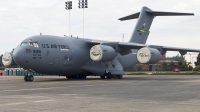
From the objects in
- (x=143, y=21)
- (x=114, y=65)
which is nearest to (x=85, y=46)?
(x=114, y=65)

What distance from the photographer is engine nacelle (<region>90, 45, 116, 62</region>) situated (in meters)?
31.4

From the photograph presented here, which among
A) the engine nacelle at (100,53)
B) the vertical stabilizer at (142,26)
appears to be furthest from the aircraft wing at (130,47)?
the vertical stabilizer at (142,26)

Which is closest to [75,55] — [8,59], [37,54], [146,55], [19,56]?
[37,54]

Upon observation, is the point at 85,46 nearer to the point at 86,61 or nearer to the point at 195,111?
the point at 86,61

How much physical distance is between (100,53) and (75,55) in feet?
11.0

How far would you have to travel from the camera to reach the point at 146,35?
4266cm

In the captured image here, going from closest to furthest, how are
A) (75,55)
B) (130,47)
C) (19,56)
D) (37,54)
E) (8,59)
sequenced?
(19,56), (37,54), (75,55), (8,59), (130,47)

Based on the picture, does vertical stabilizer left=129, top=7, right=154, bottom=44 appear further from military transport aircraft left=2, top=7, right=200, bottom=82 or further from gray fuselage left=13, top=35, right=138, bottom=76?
gray fuselage left=13, top=35, right=138, bottom=76

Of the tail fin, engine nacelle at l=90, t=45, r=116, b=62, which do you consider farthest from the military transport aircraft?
the tail fin

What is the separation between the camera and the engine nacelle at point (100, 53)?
103 ft

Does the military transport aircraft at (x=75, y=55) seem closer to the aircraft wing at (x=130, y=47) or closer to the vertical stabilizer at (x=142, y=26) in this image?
the aircraft wing at (x=130, y=47)

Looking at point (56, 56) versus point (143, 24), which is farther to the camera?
point (143, 24)

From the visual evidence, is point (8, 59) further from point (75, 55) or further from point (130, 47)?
point (130, 47)

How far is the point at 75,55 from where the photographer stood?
33406 mm
